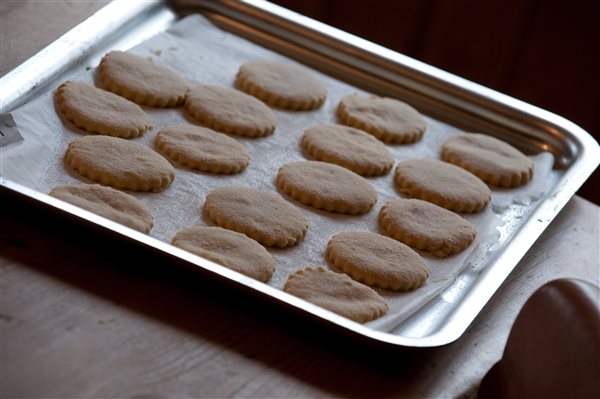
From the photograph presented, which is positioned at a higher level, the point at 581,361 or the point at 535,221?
the point at 581,361

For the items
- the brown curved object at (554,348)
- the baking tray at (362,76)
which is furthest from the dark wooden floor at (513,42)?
the brown curved object at (554,348)

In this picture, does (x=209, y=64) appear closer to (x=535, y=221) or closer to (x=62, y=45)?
(x=62, y=45)

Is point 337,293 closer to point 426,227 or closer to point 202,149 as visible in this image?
point 426,227

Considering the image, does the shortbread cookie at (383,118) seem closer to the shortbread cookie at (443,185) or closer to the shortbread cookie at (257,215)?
the shortbread cookie at (443,185)

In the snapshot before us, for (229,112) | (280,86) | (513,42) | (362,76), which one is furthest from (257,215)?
(513,42)

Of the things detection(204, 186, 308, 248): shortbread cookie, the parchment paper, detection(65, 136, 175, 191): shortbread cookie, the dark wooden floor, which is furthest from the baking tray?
the dark wooden floor

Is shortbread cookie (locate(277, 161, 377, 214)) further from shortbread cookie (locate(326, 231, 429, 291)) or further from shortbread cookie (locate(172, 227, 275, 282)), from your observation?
shortbread cookie (locate(172, 227, 275, 282))

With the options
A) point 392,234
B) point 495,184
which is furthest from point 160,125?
point 495,184

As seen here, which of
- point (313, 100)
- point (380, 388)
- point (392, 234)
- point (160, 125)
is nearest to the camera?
point (380, 388)
